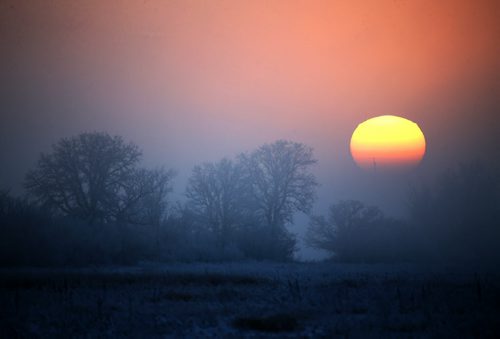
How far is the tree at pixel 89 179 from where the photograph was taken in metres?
32.7

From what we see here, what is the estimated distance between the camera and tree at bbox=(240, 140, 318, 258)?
3806 centimetres

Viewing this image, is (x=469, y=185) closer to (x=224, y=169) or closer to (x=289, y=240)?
(x=289, y=240)

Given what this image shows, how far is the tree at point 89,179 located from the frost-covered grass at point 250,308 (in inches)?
596

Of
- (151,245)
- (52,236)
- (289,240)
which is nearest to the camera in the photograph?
(52,236)

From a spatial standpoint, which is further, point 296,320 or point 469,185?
point 469,185

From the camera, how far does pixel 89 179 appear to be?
3325 cm

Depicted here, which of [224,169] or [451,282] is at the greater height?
[224,169]

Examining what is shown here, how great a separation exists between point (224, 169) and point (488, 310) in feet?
96.8

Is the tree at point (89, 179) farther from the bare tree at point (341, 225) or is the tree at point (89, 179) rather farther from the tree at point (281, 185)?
the bare tree at point (341, 225)

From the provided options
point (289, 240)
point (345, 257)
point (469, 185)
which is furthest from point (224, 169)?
point (469, 185)

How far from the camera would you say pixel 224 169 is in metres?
39.8

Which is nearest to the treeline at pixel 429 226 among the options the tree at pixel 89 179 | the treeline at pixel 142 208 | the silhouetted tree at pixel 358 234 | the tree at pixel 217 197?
the silhouetted tree at pixel 358 234

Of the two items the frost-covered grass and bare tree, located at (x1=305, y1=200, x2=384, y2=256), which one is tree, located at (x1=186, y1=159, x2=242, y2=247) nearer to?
bare tree, located at (x1=305, y1=200, x2=384, y2=256)

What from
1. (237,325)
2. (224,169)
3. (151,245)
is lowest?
(237,325)
